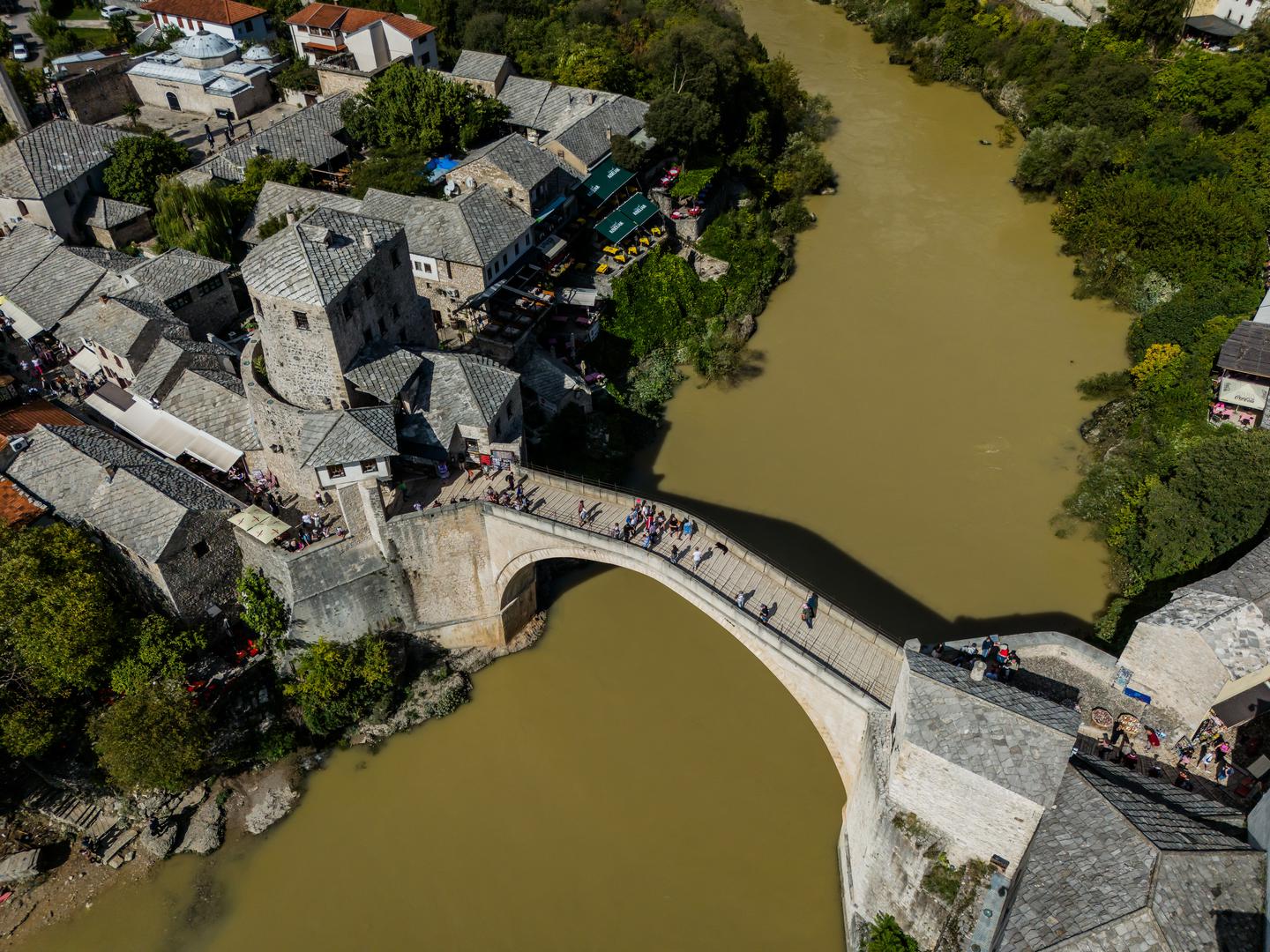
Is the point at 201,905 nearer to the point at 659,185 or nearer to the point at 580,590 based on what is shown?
the point at 580,590

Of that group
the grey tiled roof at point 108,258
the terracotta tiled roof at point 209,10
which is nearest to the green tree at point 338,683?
the grey tiled roof at point 108,258

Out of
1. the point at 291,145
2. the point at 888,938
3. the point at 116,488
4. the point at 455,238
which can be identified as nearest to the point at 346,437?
the point at 116,488

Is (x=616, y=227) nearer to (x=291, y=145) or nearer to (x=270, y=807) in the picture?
(x=291, y=145)

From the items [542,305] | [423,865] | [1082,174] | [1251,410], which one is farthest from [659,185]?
[423,865]

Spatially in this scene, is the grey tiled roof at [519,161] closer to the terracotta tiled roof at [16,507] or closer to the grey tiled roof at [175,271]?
the grey tiled roof at [175,271]

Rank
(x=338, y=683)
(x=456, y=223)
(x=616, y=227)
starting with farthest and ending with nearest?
(x=616, y=227)
(x=456, y=223)
(x=338, y=683)

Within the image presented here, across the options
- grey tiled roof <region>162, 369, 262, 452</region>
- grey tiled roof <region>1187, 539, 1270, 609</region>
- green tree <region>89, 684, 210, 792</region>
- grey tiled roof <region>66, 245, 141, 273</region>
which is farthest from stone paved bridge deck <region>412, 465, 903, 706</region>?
grey tiled roof <region>66, 245, 141, 273</region>
